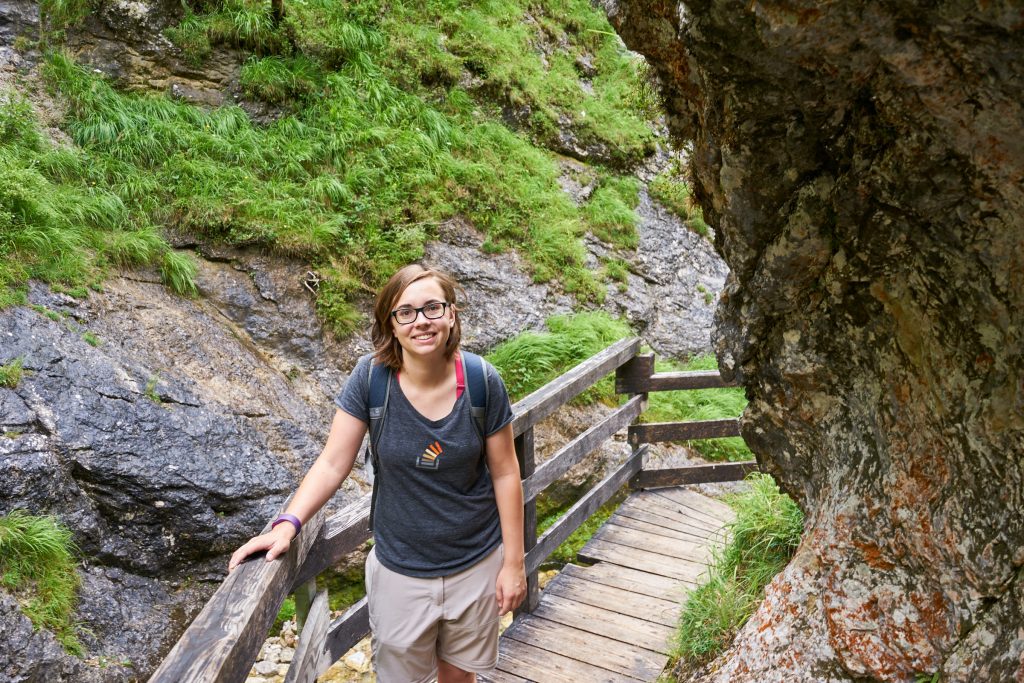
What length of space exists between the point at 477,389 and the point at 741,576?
2.61 m

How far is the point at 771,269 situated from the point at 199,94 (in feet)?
28.2

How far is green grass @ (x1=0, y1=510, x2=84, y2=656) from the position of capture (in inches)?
197

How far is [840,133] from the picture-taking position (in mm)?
2398

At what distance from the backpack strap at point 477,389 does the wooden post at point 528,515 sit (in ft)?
5.68

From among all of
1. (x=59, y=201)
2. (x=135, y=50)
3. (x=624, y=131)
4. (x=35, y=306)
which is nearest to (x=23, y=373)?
(x=35, y=306)

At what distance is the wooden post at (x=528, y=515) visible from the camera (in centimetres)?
439

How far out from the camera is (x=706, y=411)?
28.1 feet

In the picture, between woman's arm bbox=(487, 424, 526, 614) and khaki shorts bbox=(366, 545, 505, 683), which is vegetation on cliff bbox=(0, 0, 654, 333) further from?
khaki shorts bbox=(366, 545, 505, 683)

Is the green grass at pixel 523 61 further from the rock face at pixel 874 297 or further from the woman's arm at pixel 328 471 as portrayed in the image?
the woman's arm at pixel 328 471

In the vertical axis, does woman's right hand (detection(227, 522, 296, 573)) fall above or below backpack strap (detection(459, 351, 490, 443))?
below

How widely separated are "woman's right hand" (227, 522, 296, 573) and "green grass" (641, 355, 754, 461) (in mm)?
6347

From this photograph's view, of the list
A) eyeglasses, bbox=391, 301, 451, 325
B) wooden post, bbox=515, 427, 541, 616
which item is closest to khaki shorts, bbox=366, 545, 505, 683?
eyeglasses, bbox=391, 301, 451, 325

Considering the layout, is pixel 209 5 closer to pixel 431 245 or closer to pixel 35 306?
pixel 431 245

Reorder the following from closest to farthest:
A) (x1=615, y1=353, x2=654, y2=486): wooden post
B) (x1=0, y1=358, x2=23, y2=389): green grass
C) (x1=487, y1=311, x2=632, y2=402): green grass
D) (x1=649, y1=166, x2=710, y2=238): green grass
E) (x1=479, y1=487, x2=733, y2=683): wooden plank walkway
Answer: (x1=479, y1=487, x2=733, y2=683): wooden plank walkway → (x1=0, y1=358, x2=23, y2=389): green grass → (x1=615, y1=353, x2=654, y2=486): wooden post → (x1=487, y1=311, x2=632, y2=402): green grass → (x1=649, y1=166, x2=710, y2=238): green grass
